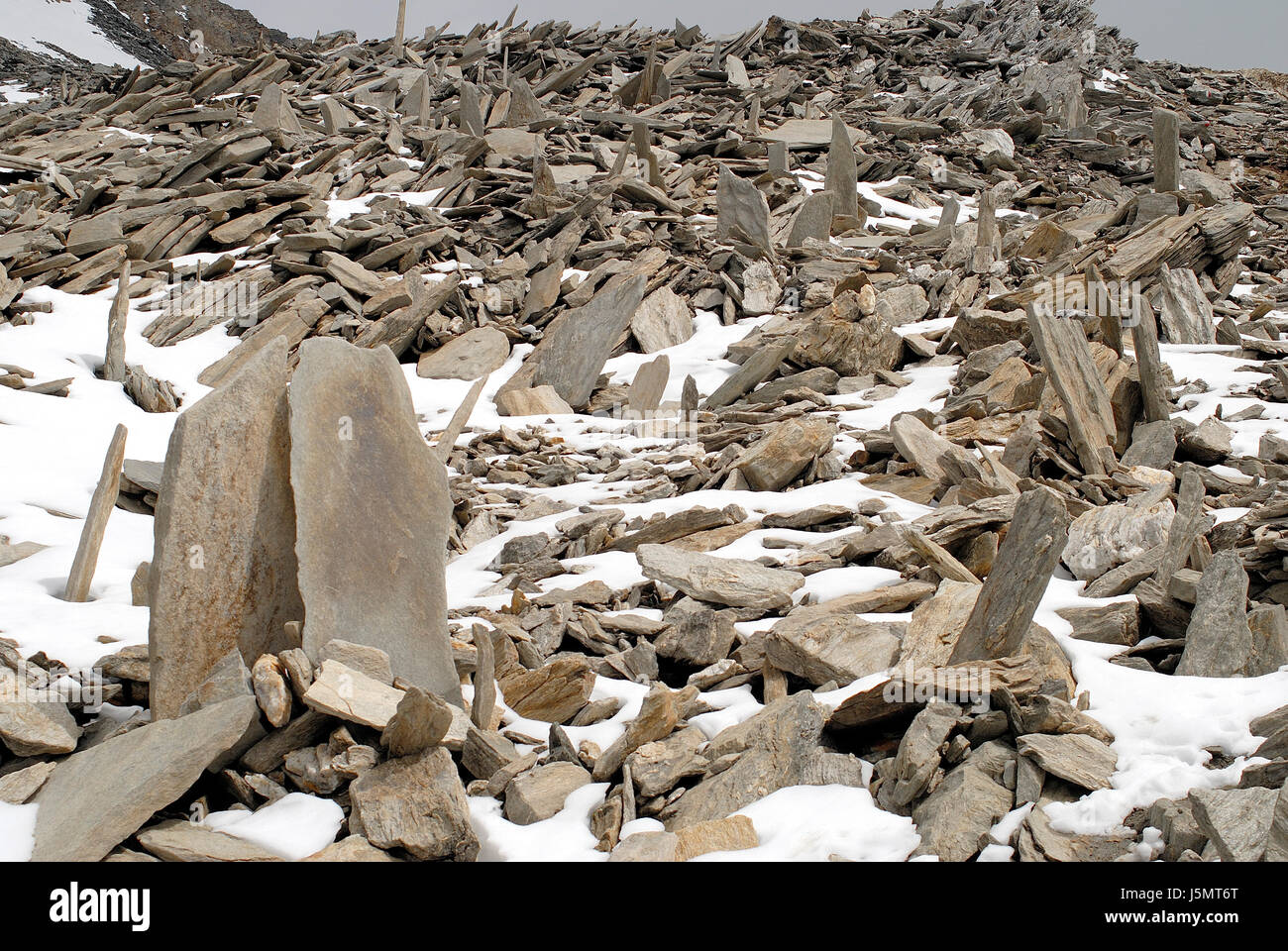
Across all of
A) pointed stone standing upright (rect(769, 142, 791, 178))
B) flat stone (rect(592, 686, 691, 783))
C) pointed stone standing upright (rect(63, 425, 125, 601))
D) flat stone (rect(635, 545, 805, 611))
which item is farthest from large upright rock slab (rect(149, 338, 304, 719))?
pointed stone standing upright (rect(769, 142, 791, 178))

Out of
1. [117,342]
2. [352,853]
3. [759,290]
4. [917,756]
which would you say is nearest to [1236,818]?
[917,756]

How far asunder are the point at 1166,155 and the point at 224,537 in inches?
562

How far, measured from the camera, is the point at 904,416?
22.1ft

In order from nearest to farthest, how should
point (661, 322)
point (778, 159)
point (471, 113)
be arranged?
point (661, 322) → point (778, 159) → point (471, 113)

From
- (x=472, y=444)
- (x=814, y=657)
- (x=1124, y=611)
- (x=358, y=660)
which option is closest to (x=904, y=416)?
(x=1124, y=611)

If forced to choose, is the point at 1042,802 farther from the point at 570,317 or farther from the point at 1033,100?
the point at 1033,100

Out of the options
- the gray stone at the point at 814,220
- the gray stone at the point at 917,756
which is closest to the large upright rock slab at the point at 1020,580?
the gray stone at the point at 917,756

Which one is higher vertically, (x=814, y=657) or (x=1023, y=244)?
(x=1023, y=244)

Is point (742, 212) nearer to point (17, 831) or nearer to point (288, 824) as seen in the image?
point (288, 824)

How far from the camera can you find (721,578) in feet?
16.1

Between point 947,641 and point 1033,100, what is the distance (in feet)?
67.7

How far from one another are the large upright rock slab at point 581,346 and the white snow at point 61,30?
114ft

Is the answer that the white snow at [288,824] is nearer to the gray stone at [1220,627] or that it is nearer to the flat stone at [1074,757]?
the flat stone at [1074,757]

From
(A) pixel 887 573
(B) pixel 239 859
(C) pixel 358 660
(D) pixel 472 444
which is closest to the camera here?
(B) pixel 239 859
